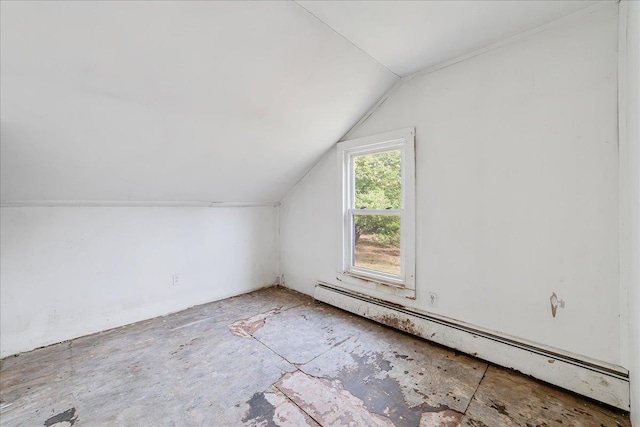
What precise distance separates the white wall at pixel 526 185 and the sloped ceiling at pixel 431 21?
0.14 metres

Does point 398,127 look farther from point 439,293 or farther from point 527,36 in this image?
point 439,293

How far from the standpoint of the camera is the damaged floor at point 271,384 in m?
1.46

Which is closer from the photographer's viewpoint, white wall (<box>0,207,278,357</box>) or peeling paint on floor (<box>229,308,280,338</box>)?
white wall (<box>0,207,278,357</box>)

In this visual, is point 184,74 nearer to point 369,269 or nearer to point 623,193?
point 369,269

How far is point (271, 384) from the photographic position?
1.73 meters

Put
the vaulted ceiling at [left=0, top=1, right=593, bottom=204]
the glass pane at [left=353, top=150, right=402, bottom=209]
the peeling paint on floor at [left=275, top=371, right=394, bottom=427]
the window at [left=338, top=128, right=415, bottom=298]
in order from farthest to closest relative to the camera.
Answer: the glass pane at [left=353, top=150, right=402, bottom=209], the window at [left=338, top=128, right=415, bottom=298], the peeling paint on floor at [left=275, top=371, right=394, bottom=427], the vaulted ceiling at [left=0, top=1, right=593, bottom=204]

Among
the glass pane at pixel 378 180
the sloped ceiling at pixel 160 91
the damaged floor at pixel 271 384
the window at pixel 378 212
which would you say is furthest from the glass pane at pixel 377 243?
the sloped ceiling at pixel 160 91

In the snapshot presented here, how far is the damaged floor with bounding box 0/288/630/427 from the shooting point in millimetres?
1457

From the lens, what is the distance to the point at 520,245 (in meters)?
1.84

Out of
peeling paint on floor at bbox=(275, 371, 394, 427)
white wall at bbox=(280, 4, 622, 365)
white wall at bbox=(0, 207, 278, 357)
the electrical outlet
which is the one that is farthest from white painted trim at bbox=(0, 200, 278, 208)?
the electrical outlet

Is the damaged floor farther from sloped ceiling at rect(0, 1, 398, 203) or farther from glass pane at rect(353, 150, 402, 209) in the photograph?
sloped ceiling at rect(0, 1, 398, 203)

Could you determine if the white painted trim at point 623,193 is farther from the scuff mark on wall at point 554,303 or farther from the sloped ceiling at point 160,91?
the sloped ceiling at point 160,91

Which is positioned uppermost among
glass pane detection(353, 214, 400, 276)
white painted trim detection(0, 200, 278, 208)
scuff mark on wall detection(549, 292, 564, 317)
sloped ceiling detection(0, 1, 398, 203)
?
sloped ceiling detection(0, 1, 398, 203)

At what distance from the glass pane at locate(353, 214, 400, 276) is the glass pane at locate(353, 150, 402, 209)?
5.7 inches
